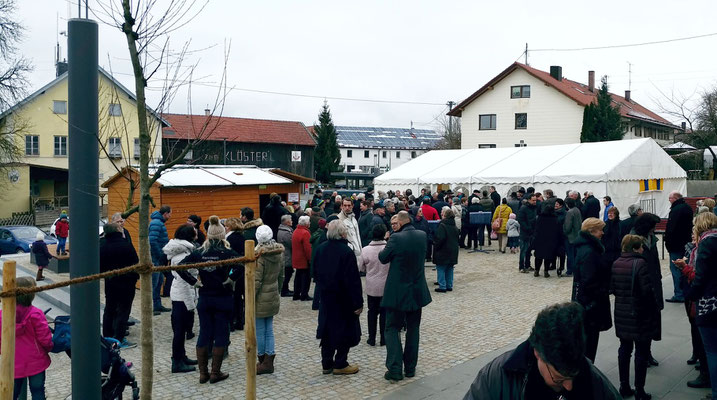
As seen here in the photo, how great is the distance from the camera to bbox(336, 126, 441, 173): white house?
8169 centimetres

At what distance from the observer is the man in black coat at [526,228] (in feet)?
45.1

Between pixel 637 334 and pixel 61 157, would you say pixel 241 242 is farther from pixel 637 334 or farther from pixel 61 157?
pixel 61 157

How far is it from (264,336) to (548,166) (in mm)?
18471

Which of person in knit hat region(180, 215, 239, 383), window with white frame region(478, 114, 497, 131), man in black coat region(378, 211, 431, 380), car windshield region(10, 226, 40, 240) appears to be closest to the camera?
person in knit hat region(180, 215, 239, 383)

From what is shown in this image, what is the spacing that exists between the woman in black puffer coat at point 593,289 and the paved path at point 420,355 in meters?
1.12

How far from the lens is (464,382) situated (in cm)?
663

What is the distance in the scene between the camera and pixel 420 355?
303 inches

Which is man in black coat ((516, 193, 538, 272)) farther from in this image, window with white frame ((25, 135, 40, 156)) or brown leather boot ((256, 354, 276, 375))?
window with white frame ((25, 135, 40, 156))

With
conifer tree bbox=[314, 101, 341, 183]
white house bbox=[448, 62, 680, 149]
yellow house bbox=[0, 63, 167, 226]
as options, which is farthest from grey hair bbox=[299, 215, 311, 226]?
conifer tree bbox=[314, 101, 341, 183]

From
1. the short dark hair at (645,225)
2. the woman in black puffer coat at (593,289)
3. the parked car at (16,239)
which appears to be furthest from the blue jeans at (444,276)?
the parked car at (16,239)

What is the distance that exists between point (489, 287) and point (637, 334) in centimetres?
669

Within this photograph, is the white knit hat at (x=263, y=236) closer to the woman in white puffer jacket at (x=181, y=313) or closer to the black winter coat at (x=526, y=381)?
the woman in white puffer jacket at (x=181, y=313)

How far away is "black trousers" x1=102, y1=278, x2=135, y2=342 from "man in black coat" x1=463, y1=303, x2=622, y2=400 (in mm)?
6552

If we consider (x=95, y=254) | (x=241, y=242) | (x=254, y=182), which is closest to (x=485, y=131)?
(x=254, y=182)
